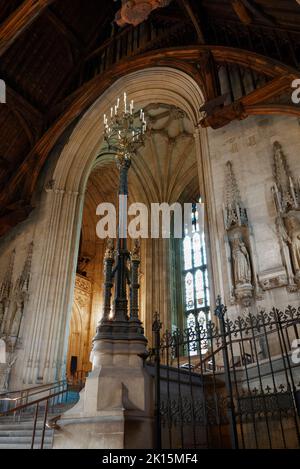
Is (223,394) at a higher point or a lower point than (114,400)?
higher

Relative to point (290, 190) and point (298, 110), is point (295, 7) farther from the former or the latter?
point (290, 190)

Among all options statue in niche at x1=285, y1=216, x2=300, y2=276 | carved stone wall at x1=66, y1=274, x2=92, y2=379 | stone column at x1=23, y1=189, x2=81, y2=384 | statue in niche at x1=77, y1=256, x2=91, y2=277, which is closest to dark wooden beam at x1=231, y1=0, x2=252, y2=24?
statue in niche at x1=285, y1=216, x2=300, y2=276

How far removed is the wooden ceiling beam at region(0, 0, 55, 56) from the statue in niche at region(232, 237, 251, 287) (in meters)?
8.70

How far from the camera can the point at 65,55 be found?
47.0ft

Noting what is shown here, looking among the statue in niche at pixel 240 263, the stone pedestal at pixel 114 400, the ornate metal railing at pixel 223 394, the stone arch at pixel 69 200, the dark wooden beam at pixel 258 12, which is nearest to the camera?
the stone pedestal at pixel 114 400

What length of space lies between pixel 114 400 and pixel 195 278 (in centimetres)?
1328

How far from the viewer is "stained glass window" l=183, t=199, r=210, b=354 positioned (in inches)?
647

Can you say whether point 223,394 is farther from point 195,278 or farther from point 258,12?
point 195,278

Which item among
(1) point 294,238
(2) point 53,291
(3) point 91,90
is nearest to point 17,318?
(2) point 53,291

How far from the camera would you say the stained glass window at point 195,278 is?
1644 cm

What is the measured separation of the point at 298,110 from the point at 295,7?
238cm

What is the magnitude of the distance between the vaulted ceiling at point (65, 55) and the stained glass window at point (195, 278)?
307 inches

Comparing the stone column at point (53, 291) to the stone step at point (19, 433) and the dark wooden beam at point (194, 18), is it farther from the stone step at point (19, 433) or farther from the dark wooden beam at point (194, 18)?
the dark wooden beam at point (194, 18)

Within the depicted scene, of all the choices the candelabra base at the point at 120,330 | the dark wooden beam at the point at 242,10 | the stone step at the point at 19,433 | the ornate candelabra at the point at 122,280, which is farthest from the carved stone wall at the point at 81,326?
the dark wooden beam at the point at 242,10
